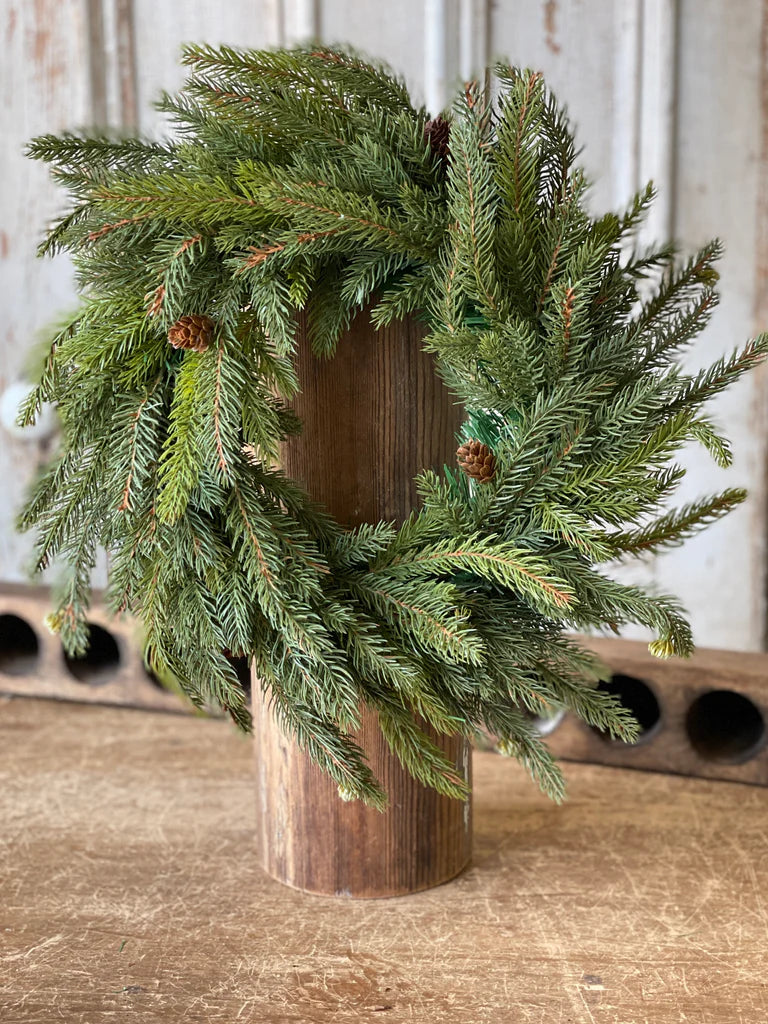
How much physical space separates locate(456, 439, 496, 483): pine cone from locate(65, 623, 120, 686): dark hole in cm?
63

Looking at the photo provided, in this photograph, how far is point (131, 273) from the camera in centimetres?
69

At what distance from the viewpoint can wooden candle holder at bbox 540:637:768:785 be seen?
959mm

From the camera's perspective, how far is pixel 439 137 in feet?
2.31

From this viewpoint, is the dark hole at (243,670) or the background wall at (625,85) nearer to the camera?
the dark hole at (243,670)

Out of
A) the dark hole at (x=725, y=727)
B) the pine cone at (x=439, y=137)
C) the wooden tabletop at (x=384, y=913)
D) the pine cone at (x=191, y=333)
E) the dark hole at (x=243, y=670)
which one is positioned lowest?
the wooden tabletop at (x=384, y=913)

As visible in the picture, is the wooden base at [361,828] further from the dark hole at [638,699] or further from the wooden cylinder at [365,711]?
the dark hole at [638,699]

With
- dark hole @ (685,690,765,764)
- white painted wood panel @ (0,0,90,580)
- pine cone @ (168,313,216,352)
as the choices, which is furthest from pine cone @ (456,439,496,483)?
white painted wood panel @ (0,0,90,580)

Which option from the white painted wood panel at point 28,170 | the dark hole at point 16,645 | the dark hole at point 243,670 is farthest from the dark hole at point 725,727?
the white painted wood panel at point 28,170

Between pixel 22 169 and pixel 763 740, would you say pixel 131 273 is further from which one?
pixel 22 169

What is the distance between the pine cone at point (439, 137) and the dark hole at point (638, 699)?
54 centimetres

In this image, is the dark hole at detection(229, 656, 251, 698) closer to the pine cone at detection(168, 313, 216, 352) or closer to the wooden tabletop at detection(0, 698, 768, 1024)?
the wooden tabletop at detection(0, 698, 768, 1024)

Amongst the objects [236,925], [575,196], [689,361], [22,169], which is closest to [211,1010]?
[236,925]

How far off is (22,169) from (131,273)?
888 mm

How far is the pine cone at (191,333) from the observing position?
0.64m
